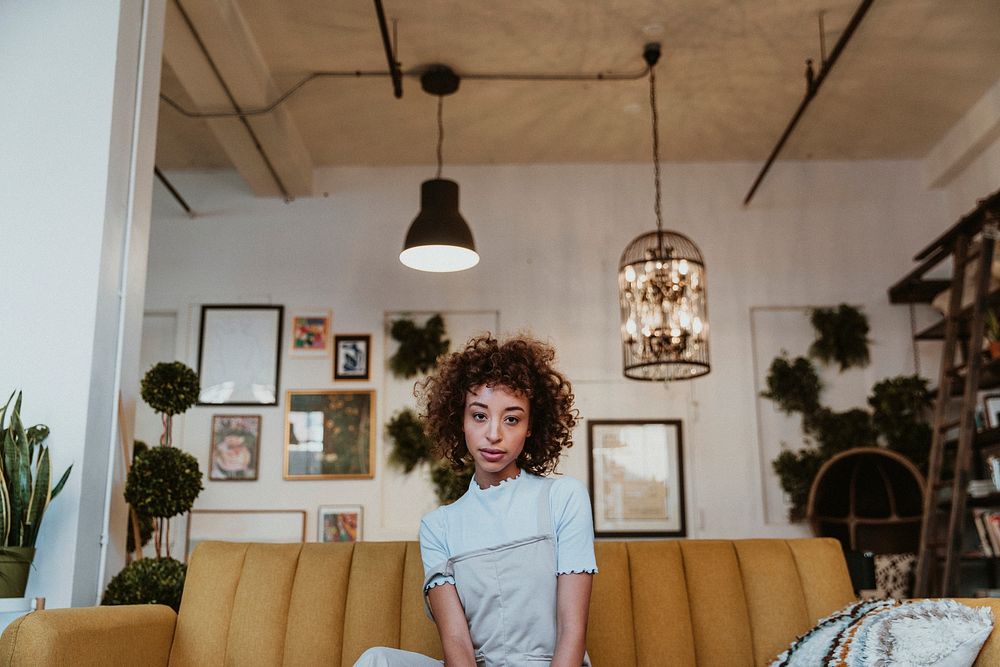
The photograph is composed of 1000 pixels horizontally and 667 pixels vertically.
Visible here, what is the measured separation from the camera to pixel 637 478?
6281 millimetres

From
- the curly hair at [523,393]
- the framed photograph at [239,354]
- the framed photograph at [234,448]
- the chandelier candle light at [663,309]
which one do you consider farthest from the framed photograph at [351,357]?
the curly hair at [523,393]

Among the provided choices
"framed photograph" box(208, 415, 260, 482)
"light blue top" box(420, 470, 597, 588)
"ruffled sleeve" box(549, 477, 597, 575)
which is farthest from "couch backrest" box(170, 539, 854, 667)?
"framed photograph" box(208, 415, 260, 482)

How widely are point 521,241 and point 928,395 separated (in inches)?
118

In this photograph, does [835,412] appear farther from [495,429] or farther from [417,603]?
[495,429]

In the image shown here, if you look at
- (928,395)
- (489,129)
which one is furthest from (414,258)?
(928,395)

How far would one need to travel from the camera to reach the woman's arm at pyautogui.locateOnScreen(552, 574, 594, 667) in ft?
6.35

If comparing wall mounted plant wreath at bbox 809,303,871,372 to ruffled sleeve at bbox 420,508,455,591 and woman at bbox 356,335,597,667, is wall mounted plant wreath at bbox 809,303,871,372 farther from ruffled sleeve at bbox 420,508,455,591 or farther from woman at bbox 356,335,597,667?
ruffled sleeve at bbox 420,508,455,591

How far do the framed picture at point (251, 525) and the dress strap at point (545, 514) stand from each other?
4405 millimetres

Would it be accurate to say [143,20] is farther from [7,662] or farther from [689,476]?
[689,476]

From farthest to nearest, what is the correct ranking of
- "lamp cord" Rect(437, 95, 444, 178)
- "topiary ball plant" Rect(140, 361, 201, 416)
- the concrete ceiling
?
"lamp cord" Rect(437, 95, 444, 178) < the concrete ceiling < "topiary ball plant" Rect(140, 361, 201, 416)

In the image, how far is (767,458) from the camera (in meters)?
6.32

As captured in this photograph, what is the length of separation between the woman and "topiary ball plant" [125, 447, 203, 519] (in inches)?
46.7

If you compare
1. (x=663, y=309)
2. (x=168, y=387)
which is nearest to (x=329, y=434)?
(x=663, y=309)

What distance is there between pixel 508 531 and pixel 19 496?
145cm
